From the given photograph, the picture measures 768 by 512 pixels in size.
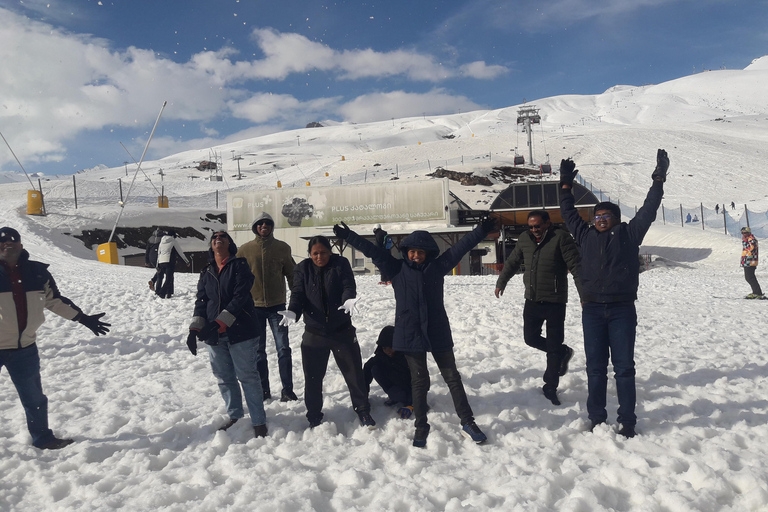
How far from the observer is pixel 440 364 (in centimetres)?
412

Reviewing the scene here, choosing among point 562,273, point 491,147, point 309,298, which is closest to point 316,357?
point 309,298

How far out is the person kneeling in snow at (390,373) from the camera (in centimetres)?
473

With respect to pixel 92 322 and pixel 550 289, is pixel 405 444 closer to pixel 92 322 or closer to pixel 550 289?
pixel 550 289

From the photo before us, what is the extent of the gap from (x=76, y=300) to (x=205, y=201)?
107ft

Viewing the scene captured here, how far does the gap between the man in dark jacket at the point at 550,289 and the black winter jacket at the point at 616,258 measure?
2.29 ft

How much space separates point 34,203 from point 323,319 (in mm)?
27742

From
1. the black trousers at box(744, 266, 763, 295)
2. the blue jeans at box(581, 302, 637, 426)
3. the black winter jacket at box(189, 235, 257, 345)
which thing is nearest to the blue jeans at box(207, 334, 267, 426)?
the black winter jacket at box(189, 235, 257, 345)

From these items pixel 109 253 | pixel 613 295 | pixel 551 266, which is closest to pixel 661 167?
pixel 613 295

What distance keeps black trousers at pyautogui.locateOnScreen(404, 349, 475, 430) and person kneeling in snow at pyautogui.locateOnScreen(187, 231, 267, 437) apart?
52.4 inches

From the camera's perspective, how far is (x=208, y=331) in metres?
3.98

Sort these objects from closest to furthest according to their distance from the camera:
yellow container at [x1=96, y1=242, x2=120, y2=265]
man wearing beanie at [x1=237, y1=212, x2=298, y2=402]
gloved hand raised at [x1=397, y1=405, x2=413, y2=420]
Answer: gloved hand raised at [x1=397, y1=405, x2=413, y2=420]
man wearing beanie at [x1=237, y1=212, x2=298, y2=402]
yellow container at [x1=96, y1=242, x2=120, y2=265]

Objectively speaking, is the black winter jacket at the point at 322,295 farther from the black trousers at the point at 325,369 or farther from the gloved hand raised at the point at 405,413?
the gloved hand raised at the point at 405,413

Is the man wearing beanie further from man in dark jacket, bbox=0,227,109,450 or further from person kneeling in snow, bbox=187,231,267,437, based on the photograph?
man in dark jacket, bbox=0,227,109,450

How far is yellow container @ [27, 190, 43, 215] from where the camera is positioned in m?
25.3
